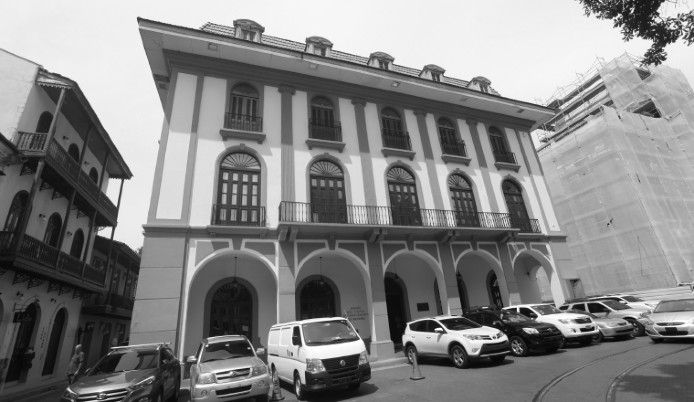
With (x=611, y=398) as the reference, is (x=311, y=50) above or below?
above

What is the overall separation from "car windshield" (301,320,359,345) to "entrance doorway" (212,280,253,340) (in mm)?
5875

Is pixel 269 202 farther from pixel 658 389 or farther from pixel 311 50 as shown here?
pixel 658 389

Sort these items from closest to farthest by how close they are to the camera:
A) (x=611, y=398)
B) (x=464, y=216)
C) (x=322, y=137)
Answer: (x=611, y=398) < (x=322, y=137) < (x=464, y=216)

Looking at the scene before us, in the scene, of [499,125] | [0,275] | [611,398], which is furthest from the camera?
[499,125]

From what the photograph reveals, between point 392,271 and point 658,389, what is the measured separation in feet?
37.4

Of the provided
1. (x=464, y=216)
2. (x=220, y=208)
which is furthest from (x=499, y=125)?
(x=220, y=208)

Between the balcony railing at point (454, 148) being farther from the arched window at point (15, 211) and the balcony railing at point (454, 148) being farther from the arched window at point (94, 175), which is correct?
the arched window at point (94, 175)

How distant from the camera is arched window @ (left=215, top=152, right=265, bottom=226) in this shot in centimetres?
1368

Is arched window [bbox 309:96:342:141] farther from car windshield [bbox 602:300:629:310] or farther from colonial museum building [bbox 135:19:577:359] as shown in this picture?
car windshield [bbox 602:300:629:310]

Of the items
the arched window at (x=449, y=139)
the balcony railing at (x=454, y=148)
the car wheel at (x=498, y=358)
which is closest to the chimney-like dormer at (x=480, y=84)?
the arched window at (x=449, y=139)

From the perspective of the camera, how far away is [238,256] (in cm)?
1393

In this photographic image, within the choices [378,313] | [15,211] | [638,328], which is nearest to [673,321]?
[638,328]

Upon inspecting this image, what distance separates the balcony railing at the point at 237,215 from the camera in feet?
44.2

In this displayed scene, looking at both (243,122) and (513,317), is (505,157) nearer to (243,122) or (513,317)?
(513,317)
